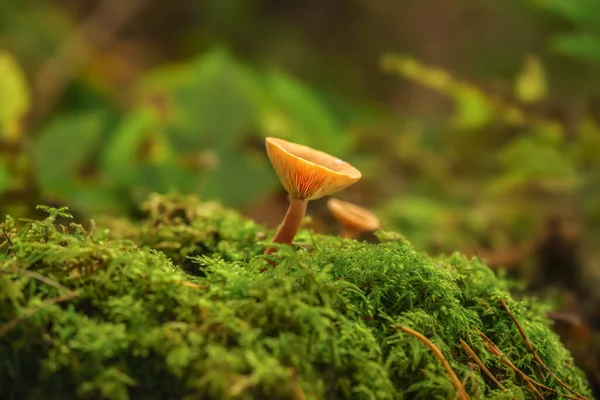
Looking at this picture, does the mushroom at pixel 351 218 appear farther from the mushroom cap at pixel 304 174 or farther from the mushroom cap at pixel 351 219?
the mushroom cap at pixel 304 174

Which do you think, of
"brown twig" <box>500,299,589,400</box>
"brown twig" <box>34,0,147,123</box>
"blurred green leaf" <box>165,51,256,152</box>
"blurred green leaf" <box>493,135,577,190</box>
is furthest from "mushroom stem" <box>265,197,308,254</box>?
"brown twig" <box>34,0,147,123</box>

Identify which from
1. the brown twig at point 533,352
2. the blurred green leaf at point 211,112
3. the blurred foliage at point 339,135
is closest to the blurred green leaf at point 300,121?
the blurred foliage at point 339,135

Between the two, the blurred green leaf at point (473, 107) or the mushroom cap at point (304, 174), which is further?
the blurred green leaf at point (473, 107)

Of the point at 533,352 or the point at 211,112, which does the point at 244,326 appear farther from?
the point at 211,112

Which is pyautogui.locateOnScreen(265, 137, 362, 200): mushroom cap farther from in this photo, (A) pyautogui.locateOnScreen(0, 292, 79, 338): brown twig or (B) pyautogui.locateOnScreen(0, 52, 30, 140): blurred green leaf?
(B) pyautogui.locateOnScreen(0, 52, 30, 140): blurred green leaf

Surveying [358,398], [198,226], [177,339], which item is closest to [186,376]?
[177,339]

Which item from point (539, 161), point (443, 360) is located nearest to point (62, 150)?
point (443, 360)

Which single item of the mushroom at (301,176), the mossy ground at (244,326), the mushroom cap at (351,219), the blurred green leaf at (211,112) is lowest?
the mossy ground at (244,326)
